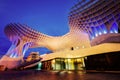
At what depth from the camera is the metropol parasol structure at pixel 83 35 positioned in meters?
26.9

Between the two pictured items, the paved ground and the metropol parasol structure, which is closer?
the paved ground

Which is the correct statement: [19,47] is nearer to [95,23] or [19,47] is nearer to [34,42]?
[34,42]

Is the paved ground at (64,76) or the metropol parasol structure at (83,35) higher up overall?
the metropol parasol structure at (83,35)

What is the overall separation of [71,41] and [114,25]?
18109 mm

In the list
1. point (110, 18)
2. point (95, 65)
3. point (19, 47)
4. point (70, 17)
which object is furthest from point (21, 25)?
point (95, 65)

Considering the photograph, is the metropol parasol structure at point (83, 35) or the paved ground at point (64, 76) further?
the metropol parasol structure at point (83, 35)

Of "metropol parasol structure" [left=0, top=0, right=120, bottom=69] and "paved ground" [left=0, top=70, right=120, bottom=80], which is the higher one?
"metropol parasol structure" [left=0, top=0, right=120, bottom=69]

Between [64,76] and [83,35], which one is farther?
[83,35]

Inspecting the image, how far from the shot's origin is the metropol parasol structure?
26.9 meters

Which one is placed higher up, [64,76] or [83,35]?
[83,35]

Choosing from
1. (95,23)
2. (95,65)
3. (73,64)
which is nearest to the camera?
(95,65)

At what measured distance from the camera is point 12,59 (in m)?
42.4

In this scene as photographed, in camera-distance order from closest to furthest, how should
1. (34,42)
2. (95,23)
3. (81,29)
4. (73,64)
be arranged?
(73,64) → (95,23) → (81,29) → (34,42)

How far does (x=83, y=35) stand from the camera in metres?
41.7
